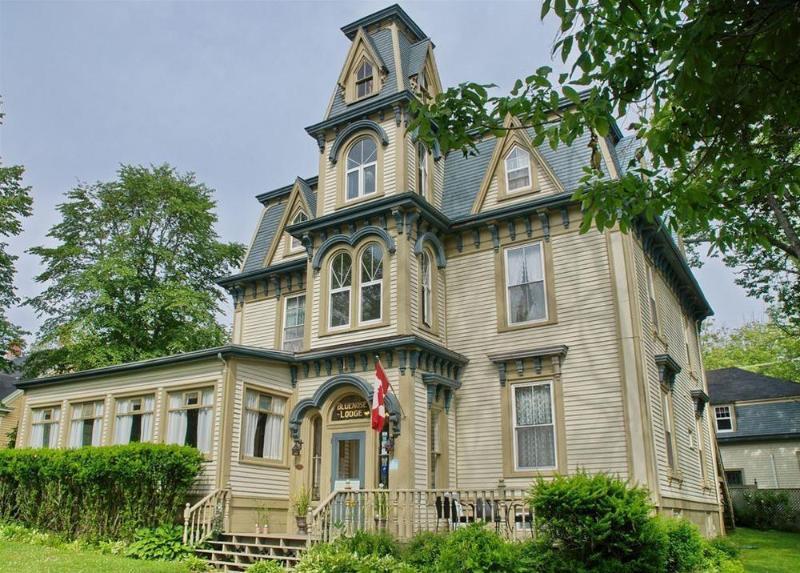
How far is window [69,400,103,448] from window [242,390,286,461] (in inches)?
210

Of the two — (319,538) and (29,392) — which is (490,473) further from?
(29,392)

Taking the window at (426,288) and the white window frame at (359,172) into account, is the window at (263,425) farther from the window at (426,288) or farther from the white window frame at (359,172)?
the white window frame at (359,172)

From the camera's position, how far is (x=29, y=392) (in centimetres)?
2198

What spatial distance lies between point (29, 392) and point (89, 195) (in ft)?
48.4

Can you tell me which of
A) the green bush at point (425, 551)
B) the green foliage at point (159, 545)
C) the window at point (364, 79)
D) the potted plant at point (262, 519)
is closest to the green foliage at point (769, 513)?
the potted plant at point (262, 519)

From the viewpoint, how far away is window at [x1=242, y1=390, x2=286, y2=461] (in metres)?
17.3

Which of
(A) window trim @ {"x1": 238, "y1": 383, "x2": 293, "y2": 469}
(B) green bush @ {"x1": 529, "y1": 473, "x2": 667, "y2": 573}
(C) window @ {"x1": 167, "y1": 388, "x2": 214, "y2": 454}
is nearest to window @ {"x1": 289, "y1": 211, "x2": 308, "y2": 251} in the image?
(A) window trim @ {"x1": 238, "y1": 383, "x2": 293, "y2": 469}

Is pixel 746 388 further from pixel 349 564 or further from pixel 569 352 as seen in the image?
pixel 349 564

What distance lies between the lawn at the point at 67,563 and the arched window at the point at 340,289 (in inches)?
280

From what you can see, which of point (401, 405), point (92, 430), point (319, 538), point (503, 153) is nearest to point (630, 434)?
point (401, 405)

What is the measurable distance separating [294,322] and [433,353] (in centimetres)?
610

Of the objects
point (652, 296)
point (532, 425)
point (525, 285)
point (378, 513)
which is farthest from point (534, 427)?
point (652, 296)

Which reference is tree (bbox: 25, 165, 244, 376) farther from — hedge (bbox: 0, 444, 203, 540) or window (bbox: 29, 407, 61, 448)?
hedge (bbox: 0, 444, 203, 540)

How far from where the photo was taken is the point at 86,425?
66.8 ft
